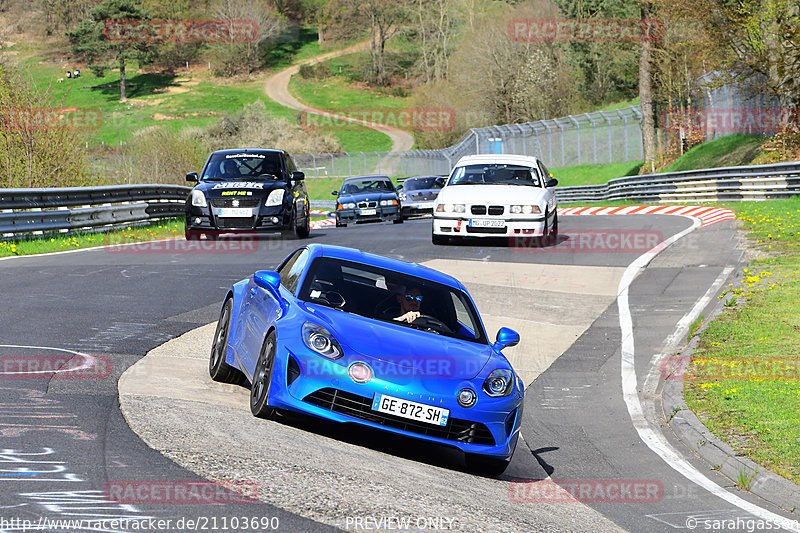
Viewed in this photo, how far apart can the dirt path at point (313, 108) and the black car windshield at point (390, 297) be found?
98.5 meters

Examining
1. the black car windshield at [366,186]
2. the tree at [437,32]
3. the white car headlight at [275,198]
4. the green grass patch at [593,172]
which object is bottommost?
the green grass patch at [593,172]

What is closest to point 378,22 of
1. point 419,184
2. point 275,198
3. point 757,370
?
point 419,184

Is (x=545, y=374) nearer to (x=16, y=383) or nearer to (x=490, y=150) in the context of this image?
(x=16, y=383)

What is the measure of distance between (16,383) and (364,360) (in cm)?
284

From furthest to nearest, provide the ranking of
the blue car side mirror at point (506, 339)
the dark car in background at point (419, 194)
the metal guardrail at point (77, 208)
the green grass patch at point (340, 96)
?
the green grass patch at point (340, 96) < the dark car in background at point (419, 194) < the metal guardrail at point (77, 208) < the blue car side mirror at point (506, 339)

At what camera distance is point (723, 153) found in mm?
48094

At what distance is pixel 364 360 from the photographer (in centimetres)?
706

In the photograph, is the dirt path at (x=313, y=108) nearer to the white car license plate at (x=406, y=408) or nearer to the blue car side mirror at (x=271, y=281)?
the blue car side mirror at (x=271, y=281)

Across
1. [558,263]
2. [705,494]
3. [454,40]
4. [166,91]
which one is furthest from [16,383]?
[166,91]

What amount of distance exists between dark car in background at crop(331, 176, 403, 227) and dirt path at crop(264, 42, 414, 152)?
7330cm

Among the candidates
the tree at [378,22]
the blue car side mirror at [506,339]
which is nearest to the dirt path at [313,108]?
the tree at [378,22]

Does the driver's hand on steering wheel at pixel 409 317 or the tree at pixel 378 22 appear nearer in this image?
the driver's hand on steering wheel at pixel 409 317

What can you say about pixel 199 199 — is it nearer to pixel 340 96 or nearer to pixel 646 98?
pixel 646 98

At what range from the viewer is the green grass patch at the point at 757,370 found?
8133 mm
